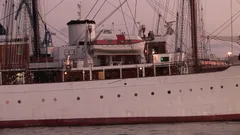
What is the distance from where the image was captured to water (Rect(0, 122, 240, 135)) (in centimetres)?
2992

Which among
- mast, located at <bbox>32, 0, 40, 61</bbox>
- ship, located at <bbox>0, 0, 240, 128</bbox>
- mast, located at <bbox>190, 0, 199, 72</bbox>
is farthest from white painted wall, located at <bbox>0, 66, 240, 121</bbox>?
mast, located at <bbox>32, 0, 40, 61</bbox>

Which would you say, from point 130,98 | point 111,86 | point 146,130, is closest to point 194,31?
point 130,98

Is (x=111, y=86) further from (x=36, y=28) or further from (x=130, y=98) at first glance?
(x=36, y=28)

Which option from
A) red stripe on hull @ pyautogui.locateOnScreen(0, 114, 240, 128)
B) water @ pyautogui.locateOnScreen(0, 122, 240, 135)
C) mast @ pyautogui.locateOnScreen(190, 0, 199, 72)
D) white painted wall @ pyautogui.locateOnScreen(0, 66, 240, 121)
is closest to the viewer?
water @ pyautogui.locateOnScreen(0, 122, 240, 135)

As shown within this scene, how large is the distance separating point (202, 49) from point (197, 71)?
587cm

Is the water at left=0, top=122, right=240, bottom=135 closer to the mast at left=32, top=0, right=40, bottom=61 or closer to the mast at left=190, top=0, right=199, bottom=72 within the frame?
the mast at left=190, top=0, right=199, bottom=72

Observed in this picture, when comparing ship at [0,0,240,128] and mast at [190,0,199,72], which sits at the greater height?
mast at [190,0,199,72]

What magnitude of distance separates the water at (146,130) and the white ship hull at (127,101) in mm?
1176

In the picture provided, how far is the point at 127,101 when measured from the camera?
34.3m

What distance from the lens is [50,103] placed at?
114 ft

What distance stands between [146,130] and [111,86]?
441 cm

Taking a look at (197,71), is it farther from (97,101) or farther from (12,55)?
(12,55)

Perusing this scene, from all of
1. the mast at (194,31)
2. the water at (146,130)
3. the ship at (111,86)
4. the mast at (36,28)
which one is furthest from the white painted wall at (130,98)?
the mast at (36,28)

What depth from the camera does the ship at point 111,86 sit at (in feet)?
111
